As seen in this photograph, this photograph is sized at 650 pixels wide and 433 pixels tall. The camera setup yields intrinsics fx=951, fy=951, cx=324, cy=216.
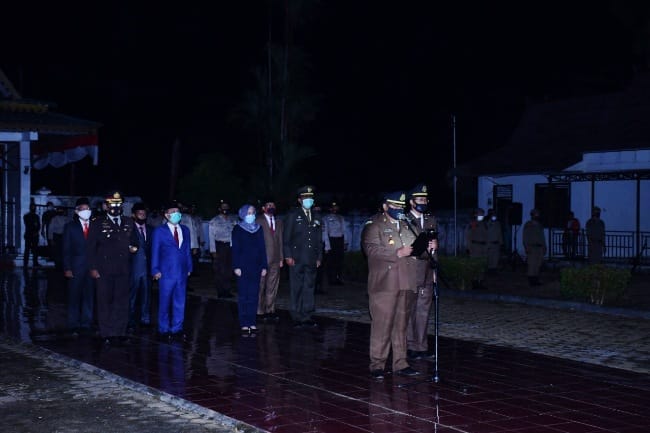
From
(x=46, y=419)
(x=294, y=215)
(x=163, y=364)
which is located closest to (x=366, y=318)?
(x=294, y=215)

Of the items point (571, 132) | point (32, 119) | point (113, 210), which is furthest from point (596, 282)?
point (32, 119)

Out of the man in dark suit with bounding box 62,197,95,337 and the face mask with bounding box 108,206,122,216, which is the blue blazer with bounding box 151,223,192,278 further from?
the man in dark suit with bounding box 62,197,95,337

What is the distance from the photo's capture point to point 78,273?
13047mm

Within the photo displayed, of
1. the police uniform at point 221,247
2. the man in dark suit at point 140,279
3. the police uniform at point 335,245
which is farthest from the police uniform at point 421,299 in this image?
the police uniform at point 335,245

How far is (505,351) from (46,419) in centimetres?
569

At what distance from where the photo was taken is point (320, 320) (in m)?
14.5

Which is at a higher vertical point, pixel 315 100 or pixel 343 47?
pixel 343 47

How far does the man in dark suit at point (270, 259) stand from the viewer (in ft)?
47.3

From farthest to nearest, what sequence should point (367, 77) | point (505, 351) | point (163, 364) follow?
point (367, 77)
point (505, 351)
point (163, 364)

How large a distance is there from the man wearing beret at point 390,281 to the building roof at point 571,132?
16466 mm

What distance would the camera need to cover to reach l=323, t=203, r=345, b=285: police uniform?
2041 cm

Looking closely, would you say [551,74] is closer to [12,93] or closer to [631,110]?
[631,110]

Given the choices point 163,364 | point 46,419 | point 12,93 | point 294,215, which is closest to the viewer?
point 46,419

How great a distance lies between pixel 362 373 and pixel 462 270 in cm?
898
